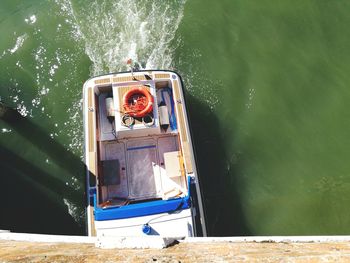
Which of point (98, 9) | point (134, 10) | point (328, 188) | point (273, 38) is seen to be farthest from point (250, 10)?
point (328, 188)

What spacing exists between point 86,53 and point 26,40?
2.25m

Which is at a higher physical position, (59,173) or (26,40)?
(26,40)

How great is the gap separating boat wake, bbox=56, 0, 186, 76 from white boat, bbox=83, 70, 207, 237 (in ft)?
6.32

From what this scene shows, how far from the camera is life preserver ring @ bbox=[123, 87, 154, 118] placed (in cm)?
1050

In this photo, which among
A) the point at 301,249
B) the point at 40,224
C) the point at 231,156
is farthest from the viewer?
the point at 231,156

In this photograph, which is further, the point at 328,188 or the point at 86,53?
the point at 86,53

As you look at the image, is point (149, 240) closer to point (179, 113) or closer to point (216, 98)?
point (179, 113)

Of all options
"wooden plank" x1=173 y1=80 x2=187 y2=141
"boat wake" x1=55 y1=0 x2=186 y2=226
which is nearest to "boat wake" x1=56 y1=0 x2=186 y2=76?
"boat wake" x1=55 y1=0 x2=186 y2=226

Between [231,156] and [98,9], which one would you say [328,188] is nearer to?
[231,156]

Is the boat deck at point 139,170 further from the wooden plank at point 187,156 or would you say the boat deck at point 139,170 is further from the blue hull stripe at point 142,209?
the blue hull stripe at point 142,209

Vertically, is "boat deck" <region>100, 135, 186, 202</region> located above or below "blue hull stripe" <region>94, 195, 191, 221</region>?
above

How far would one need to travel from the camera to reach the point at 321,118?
1227 centimetres

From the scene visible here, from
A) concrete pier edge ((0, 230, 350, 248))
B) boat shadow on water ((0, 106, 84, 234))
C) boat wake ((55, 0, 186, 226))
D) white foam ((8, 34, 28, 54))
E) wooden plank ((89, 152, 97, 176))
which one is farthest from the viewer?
white foam ((8, 34, 28, 54))

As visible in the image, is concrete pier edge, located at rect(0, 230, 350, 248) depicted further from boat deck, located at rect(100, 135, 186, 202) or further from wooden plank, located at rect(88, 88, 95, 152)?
wooden plank, located at rect(88, 88, 95, 152)
